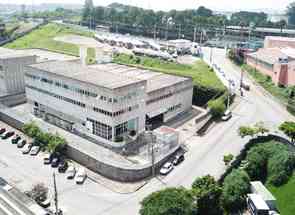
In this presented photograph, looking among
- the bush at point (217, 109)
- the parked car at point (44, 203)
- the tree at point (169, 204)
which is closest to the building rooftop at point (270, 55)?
the bush at point (217, 109)

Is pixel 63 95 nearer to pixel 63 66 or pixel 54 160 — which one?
pixel 63 66

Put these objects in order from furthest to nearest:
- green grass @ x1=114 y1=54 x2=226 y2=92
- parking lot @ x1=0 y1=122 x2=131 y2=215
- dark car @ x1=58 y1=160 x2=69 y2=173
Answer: green grass @ x1=114 y1=54 x2=226 y2=92, dark car @ x1=58 y1=160 x2=69 y2=173, parking lot @ x1=0 y1=122 x2=131 y2=215

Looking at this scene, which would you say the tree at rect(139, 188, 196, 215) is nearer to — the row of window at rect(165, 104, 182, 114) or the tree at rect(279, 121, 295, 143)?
the tree at rect(279, 121, 295, 143)

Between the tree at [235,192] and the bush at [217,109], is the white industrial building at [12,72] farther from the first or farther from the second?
the tree at [235,192]

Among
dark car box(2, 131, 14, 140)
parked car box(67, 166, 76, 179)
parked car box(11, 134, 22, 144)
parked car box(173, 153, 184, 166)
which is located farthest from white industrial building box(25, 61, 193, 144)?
parked car box(173, 153, 184, 166)

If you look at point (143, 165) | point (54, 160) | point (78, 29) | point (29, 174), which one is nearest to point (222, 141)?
point (143, 165)
